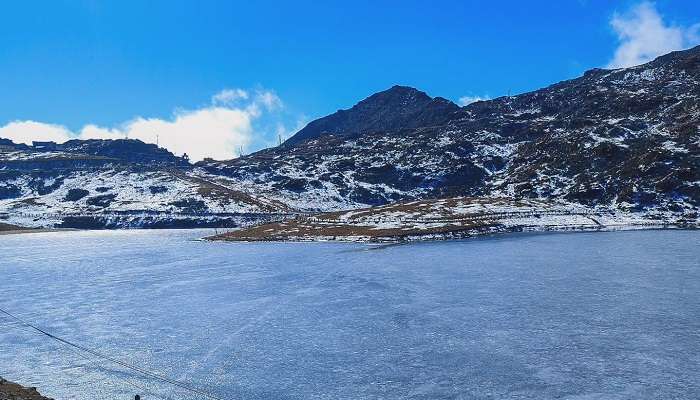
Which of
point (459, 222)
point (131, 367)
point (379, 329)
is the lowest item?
point (131, 367)

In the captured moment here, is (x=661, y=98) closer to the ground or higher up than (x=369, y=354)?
higher up

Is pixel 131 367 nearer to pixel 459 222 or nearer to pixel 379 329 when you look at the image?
pixel 379 329

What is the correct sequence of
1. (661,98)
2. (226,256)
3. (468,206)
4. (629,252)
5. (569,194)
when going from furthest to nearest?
(661,98) → (569,194) → (468,206) → (226,256) → (629,252)

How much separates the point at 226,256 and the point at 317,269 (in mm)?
21608

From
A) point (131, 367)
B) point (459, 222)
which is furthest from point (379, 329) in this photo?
point (459, 222)

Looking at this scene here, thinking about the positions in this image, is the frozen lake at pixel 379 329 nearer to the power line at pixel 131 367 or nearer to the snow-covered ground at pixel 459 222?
the power line at pixel 131 367

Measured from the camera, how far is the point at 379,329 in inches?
1086

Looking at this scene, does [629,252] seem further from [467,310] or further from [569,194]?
[569,194]

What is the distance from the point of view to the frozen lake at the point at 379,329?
1931 cm

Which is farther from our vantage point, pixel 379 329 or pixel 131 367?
pixel 379 329

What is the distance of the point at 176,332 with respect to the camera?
1121 inches

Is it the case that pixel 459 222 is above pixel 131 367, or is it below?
above

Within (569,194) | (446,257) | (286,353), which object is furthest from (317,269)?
Result: (569,194)

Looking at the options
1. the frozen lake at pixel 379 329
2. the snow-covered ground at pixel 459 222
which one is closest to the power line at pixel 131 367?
the frozen lake at pixel 379 329
